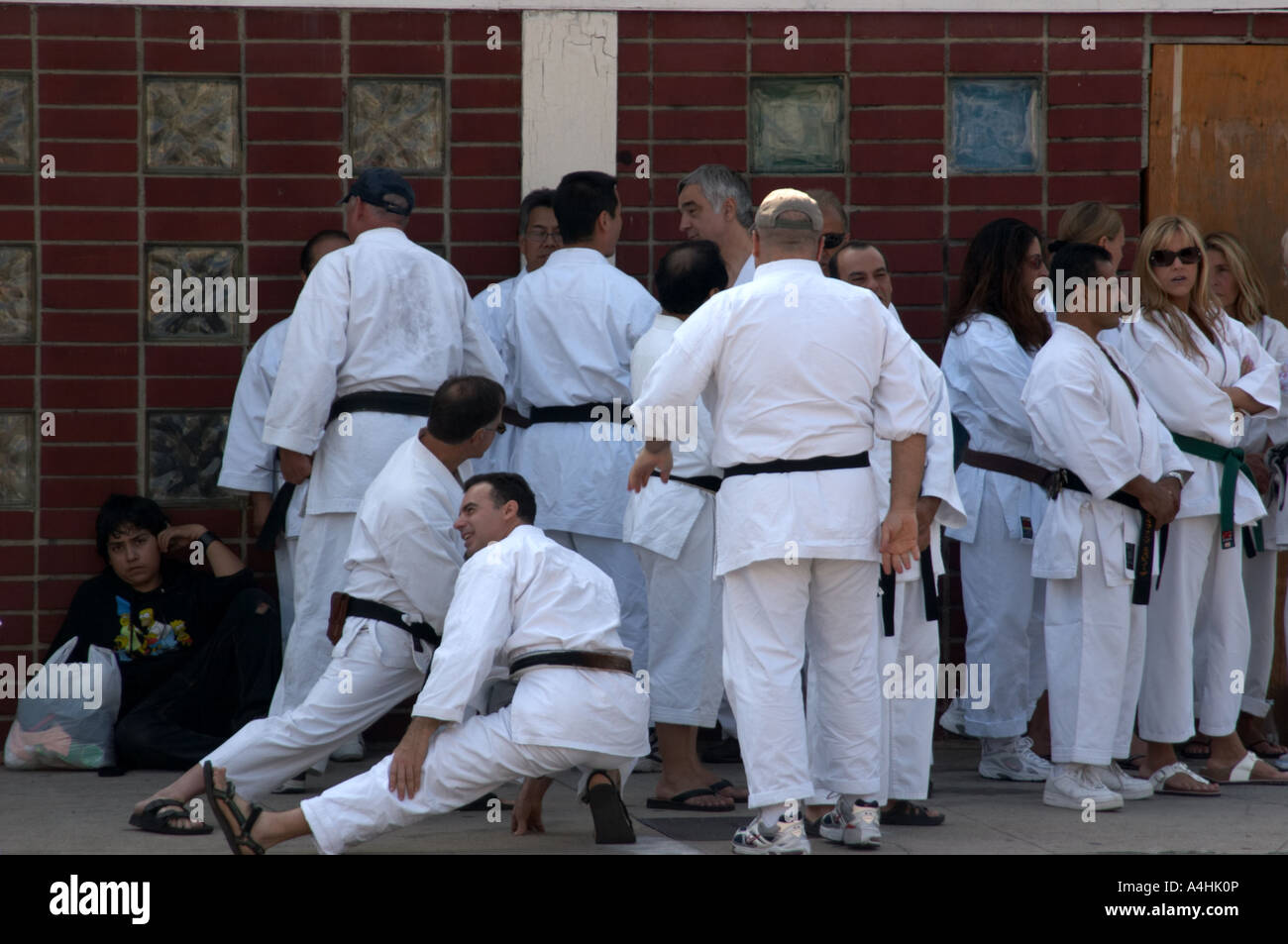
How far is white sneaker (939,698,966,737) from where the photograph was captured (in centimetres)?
620

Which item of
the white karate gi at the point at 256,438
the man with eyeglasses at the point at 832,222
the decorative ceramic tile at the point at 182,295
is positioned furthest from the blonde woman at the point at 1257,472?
the decorative ceramic tile at the point at 182,295

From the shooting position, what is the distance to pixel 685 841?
15.6ft

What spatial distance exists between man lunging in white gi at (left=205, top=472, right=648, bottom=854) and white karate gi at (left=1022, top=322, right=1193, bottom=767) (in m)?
1.60

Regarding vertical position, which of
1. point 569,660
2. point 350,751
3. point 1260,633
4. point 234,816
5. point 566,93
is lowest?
point 350,751

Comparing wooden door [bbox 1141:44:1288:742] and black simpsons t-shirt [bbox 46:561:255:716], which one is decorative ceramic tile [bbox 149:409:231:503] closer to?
black simpsons t-shirt [bbox 46:561:255:716]

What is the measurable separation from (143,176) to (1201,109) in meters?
4.33

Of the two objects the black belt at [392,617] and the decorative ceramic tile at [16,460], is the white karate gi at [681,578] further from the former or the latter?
the decorative ceramic tile at [16,460]

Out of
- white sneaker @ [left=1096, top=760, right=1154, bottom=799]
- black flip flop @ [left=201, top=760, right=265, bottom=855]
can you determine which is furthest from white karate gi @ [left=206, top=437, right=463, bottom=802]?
white sneaker @ [left=1096, top=760, right=1154, bottom=799]

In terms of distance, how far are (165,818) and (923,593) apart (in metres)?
2.36

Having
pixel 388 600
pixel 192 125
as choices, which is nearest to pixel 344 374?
pixel 388 600

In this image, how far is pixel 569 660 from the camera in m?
4.54

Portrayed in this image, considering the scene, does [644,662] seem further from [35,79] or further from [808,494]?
[35,79]

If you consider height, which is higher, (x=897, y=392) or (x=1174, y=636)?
(x=897, y=392)

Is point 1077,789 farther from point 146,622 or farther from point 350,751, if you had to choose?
point 146,622
